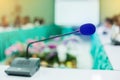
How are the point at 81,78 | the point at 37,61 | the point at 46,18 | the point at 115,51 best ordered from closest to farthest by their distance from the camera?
the point at 81,78 → the point at 37,61 → the point at 115,51 → the point at 46,18

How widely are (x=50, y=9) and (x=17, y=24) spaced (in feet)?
0.89

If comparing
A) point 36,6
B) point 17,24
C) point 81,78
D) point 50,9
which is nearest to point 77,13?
point 50,9

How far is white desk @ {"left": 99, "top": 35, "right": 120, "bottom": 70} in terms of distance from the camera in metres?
1.15

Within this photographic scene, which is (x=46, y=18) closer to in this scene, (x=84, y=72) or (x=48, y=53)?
(x=48, y=53)

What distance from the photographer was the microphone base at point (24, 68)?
976 millimetres

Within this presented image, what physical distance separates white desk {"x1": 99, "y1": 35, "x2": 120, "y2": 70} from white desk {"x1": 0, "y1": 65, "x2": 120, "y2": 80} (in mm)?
114

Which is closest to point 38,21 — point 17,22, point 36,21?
point 36,21

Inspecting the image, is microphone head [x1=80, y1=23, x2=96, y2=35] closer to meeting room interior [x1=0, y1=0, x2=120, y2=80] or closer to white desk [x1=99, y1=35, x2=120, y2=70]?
white desk [x1=99, y1=35, x2=120, y2=70]

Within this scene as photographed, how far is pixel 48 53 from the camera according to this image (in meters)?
1.49

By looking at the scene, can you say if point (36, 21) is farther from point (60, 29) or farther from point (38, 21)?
point (60, 29)

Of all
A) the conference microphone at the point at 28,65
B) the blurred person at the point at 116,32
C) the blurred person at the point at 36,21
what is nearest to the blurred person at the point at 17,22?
the blurred person at the point at 36,21

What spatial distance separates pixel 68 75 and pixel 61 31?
0.48 m

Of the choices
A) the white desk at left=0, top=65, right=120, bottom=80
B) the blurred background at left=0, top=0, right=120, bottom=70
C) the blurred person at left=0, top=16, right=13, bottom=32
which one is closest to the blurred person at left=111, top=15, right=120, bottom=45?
the blurred background at left=0, top=0, right=120, bottom=70

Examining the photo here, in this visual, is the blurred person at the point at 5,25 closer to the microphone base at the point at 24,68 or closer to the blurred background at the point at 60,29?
the blurred background at the point at 60,29
